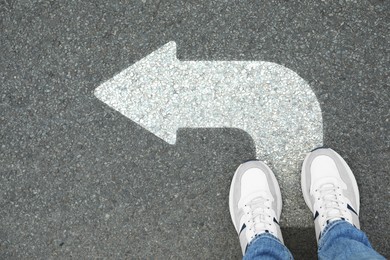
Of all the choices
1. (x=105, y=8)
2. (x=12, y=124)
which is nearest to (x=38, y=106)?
(x=12, y=124)

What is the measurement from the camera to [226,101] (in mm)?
2143

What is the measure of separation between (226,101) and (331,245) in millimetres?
790

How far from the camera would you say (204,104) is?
2154 millimetres

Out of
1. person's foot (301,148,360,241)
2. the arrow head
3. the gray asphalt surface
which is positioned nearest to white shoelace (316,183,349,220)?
person's foot (301,148,360,241)

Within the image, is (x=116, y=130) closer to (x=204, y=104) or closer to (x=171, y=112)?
(x=171, y=112)

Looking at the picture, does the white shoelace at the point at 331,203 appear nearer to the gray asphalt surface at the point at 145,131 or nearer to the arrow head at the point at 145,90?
the gray asphalt surface at the point at 145,131

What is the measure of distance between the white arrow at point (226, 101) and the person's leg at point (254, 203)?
0.07 m

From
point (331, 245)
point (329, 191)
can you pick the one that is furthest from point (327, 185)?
point (331, 245)

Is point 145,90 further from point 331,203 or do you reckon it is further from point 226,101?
point 331,203

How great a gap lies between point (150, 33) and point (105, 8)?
9.9 inches

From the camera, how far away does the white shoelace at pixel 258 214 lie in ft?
6.91

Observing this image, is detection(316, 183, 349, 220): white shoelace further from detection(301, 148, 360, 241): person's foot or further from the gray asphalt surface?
the gray asphalt surface

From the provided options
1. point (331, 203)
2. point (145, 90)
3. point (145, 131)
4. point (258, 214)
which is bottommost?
point (258, 214)

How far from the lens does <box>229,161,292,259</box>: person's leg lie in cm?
210
